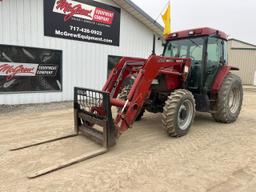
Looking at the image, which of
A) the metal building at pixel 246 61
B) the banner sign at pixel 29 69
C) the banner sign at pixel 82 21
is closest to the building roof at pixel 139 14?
the banner sign at pixel 82 21

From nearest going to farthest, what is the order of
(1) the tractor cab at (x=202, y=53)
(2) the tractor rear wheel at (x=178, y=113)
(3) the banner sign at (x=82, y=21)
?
(2) the tractor rear wheel at (x=178, y=113) → (1) the tractor cab at (x=202, y=53) → (3) the banner sign at (x=82, y=21)

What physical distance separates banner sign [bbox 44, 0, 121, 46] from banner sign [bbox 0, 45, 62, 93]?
879mm

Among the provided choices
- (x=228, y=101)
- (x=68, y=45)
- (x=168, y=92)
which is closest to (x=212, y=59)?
Answer: (x=228, y=101)

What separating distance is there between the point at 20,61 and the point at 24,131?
375cm

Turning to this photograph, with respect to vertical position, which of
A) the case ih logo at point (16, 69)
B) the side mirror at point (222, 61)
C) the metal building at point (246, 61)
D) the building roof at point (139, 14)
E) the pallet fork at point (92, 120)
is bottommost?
the pallet fork at point (92, 120)

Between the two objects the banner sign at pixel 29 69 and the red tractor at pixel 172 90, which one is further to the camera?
the banner sign at pixel 29 69

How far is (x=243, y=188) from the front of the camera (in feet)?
10.3

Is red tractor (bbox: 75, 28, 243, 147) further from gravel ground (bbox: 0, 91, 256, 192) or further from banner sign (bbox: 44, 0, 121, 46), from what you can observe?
banner sign (bbox: 44, 0, 121, 46)

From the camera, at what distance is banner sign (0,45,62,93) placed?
25.8 ft

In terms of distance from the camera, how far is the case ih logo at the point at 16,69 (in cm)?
783

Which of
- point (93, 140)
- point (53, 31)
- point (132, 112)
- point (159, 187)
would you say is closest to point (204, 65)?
point (132, 112)

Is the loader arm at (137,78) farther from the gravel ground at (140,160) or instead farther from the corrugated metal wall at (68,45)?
the corrugated metal wall at (68,45)

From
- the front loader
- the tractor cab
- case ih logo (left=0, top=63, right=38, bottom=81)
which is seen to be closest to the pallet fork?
the front loader

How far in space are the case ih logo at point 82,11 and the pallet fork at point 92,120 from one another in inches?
213
